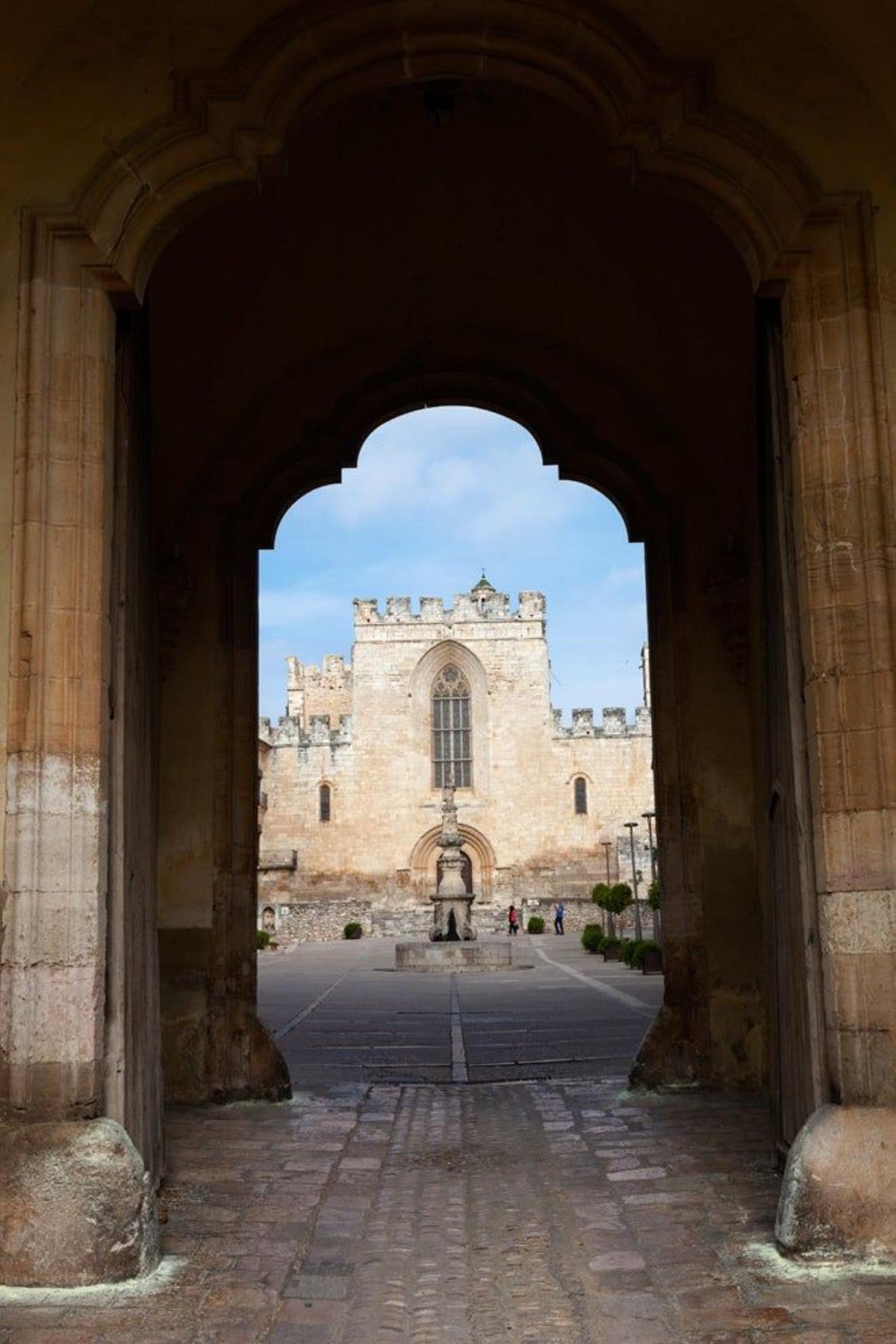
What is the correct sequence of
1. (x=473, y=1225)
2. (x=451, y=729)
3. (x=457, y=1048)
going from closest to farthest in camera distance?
(x=473, y=1225), (x=457, y=1048), (x=451, y=729)

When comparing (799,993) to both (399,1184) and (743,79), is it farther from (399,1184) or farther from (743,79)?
(743,79)

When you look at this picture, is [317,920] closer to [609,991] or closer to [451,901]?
[451,901]

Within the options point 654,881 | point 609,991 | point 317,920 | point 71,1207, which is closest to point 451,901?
point 654,881

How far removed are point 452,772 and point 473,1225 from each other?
47.1 m

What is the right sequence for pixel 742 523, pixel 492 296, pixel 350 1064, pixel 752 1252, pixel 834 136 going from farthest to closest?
1. pixel 350 1064
2. pixel 492 296
3. pixel 742 523
4. pixel 834 136
5. pixel 752 1252

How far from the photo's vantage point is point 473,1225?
4.55 metres

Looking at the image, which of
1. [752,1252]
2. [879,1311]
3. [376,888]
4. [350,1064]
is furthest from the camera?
[376,888]

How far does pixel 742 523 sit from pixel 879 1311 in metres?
4.74

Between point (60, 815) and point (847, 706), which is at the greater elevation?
point (847, 706)

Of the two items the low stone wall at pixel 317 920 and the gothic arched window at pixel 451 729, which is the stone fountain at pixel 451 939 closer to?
the low stone wall at pixel 317 920

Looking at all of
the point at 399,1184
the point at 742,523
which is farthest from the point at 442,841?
the point at 399,1184

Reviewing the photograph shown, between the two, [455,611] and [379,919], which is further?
[455,611]

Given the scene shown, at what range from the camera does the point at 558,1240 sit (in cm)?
432

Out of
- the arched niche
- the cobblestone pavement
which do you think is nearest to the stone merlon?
the arched niche
